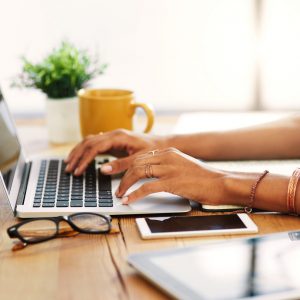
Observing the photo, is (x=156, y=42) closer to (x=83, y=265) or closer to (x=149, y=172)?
(x=149, y=172)

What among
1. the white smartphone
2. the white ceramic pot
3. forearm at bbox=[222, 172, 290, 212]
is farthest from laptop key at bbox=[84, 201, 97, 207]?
the white ceramic pot

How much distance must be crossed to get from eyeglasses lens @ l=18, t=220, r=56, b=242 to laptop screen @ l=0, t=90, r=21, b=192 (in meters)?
0.14

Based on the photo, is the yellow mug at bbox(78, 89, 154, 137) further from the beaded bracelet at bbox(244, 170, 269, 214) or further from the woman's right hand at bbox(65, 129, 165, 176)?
the beaded bracelet at bbox(244, 170, 269, 214)

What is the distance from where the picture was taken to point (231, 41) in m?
2.17

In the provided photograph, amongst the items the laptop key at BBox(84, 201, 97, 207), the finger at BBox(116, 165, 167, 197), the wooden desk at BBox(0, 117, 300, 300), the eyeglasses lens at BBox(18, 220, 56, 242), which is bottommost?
the wooden desk at BBox(0, 117, 300, 300)

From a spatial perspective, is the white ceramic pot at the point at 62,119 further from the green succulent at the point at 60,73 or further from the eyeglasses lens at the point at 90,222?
the eyeglasses lens at the point at 90,222

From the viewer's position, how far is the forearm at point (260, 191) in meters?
1.10

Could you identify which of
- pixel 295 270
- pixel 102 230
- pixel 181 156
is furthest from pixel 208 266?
pixel 181 156

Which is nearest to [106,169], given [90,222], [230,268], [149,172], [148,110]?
[149,172]

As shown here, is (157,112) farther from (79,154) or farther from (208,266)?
(208,266)

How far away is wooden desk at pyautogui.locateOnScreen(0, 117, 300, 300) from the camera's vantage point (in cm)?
85

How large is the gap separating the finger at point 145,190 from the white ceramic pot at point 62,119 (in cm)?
56

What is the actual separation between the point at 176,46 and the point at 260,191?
1.13m

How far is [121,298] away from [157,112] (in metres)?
1.37
